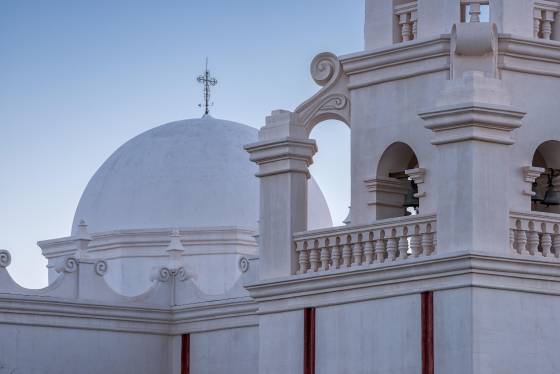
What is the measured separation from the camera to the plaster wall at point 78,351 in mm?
30350

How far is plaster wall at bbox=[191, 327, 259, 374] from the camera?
31.0 m

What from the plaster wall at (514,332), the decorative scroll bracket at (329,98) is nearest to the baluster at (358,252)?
the decorative scroll bracket at (329,98)

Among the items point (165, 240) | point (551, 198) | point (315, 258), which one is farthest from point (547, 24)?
point (165, 240)

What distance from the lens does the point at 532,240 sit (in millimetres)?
24531

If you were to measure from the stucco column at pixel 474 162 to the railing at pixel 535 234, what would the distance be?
0.32 m

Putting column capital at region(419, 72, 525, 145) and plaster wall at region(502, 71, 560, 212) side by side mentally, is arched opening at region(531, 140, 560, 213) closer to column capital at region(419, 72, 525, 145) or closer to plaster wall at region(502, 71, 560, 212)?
plaster wall at region(502, 71, 560, 212)

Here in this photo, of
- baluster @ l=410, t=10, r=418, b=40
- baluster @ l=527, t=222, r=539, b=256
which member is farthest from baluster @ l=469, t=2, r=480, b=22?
baluster @ l=527, t=222, r=539, b=256

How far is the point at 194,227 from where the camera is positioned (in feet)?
122

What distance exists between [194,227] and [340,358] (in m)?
11.9

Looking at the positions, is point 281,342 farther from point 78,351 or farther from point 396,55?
point 78,351

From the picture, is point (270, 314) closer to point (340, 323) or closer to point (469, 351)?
point (340, 323)

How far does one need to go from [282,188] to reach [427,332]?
3531mm

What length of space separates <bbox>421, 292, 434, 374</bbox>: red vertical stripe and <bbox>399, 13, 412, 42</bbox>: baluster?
13.3 ft

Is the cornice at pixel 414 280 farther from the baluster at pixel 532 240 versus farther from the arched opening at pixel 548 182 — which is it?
the arched opening at pixel 548 182
